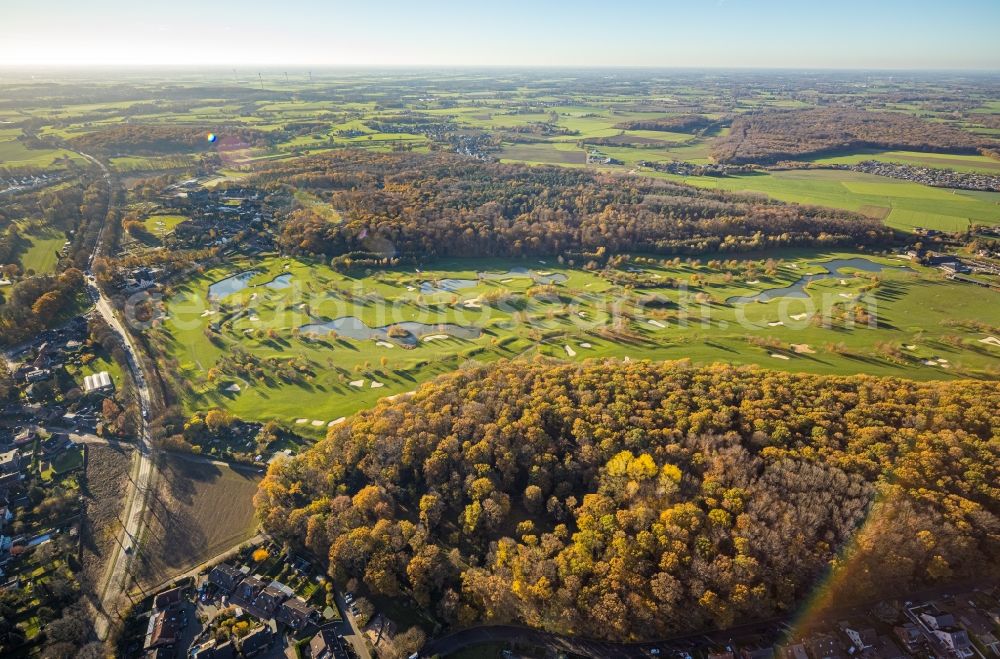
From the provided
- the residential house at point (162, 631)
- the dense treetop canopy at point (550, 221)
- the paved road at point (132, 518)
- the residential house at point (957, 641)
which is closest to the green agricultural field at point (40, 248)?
the dense treetop canopy at point (550, 221)

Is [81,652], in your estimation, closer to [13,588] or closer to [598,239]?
[13,588]

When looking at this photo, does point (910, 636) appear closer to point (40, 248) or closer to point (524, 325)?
point (524, 325)

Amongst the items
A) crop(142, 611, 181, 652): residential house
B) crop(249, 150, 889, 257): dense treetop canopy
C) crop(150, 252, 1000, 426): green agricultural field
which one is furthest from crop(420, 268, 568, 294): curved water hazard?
crop(142, 611, 181, 652): residential house

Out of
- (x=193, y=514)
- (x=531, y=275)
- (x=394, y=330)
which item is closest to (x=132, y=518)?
(x=193, y=514)

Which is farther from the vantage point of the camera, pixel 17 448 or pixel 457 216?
pixel 457 216

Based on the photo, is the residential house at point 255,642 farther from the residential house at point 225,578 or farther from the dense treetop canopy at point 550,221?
the dense treetop canopy at point 550,221

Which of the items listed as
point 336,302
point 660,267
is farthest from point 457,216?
point 660,267

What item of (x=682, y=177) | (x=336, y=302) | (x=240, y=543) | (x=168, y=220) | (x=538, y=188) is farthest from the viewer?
(x=682, y=177)
